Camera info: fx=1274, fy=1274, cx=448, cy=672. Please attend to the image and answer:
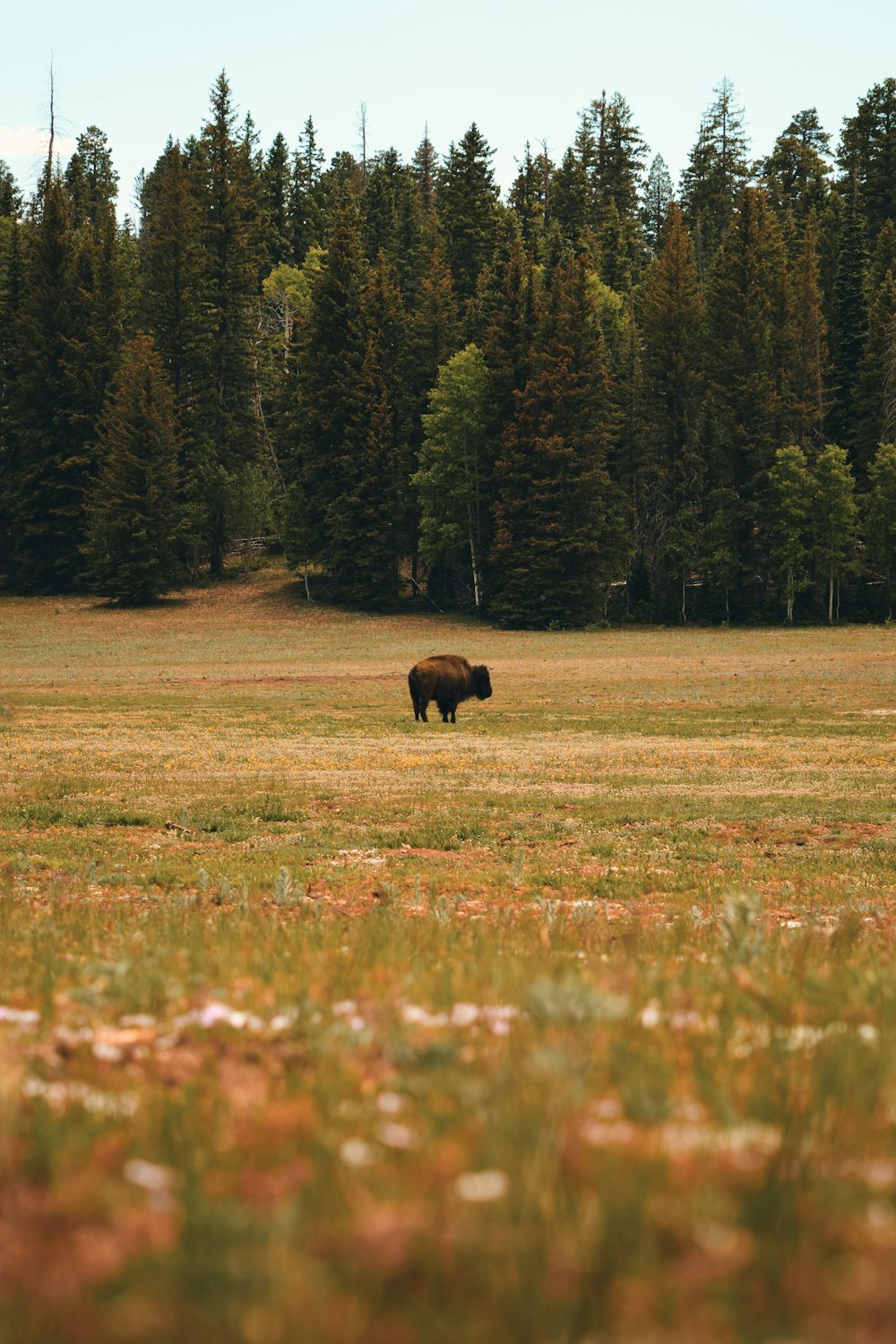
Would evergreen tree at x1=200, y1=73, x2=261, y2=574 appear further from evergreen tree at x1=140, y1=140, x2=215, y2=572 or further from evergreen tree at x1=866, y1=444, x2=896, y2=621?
evergreen tree at x1=866, y1=444, x2=896, y2=621

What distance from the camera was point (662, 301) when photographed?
85.2 meters

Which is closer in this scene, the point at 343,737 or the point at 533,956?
the point at 533,956

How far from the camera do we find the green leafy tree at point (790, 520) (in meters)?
77.6

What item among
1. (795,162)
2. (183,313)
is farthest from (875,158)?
(183,313)

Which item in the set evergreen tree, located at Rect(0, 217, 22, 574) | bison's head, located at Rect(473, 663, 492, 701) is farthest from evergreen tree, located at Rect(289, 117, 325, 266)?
bison's head, located at Rect(473, 663, 492, 701)

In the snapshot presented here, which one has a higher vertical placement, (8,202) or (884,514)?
(8,202)

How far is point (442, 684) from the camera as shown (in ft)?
101

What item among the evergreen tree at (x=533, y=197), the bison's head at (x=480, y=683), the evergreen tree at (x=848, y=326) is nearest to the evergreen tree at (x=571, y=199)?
the evergreen tree at (x=533, y=197)

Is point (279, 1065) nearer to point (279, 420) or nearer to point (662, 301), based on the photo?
point (662, 301)

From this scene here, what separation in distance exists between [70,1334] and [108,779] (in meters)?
18.1

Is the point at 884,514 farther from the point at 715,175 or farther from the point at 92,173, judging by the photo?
the point at 92,173

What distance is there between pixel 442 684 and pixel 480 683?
1464 millimetres

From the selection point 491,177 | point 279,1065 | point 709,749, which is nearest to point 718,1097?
point 279,1065

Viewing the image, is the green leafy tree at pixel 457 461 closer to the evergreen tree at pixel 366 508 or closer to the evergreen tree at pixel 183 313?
the evergreen tree at pixel 366 508
